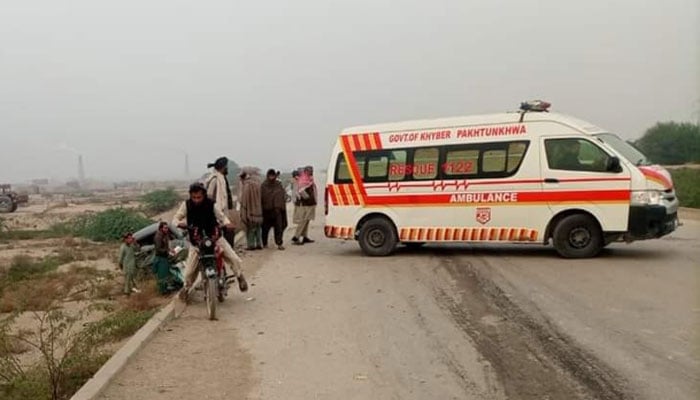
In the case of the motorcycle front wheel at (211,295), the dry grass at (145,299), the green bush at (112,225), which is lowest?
the green bush at (112,225)

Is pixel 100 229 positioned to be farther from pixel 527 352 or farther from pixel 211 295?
pixel 527 352

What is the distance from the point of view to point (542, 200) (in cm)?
1125

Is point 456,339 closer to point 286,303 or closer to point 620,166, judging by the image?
point 286,303

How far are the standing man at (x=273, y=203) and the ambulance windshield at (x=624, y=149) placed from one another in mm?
6564

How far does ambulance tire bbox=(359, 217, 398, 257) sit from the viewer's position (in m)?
12.6

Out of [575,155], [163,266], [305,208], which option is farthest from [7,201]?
[575,155]

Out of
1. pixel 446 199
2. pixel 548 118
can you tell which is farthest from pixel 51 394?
pixel 548 118

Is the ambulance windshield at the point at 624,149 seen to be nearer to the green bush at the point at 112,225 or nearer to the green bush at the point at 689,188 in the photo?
the green bush at the point at 689,188

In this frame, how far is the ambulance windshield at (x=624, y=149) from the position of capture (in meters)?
11.0

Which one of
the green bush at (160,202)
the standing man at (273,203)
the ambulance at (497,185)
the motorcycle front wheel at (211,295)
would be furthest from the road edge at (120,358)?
the green bush at (160,202)

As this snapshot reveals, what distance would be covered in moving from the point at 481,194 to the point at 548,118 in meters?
1.72

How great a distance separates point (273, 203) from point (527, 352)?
872 centimetres

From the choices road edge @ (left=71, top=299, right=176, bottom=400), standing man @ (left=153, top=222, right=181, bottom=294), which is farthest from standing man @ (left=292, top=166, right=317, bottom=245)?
road edge @ (left=71, top=299, right=176, bottom=400)

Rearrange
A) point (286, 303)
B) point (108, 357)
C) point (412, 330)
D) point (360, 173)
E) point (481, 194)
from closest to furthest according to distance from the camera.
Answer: point (108, 357) → point (412, 330) → point (286, 303) → point (481, 194) → point (360, 173)
